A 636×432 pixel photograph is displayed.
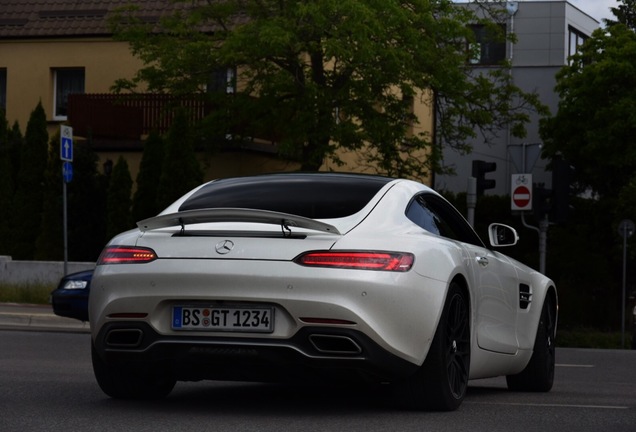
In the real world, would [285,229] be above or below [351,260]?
above

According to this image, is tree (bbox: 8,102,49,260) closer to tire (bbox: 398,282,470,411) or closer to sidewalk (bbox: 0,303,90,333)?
sidewalk (bbox: 0,303,90,333)

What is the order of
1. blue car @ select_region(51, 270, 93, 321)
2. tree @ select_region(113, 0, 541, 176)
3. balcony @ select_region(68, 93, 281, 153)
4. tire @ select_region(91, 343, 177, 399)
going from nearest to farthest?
1. tire @ select_region(91, 343, 177, 399)
2. blue car @ select_region(51, 270, 93, 321)
3. tree @ select_region(113, 0, 541, 176)
4. balcony @ select_region(68, 93, 281, 153)

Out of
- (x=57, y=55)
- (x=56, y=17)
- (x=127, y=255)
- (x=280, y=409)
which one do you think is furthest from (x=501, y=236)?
(x=56, y=17)

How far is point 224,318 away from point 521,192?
23.0 meters

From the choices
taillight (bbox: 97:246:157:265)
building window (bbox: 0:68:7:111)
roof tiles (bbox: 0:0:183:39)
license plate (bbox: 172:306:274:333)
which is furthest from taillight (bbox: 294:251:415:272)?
building window (bbox: 0:68:7:111)

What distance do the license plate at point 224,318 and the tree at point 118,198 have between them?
26.7 meters

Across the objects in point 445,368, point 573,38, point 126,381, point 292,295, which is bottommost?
point 126,381

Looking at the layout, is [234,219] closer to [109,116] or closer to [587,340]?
[587,340]

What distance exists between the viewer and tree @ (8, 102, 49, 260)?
112ft

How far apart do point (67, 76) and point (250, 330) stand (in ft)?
110

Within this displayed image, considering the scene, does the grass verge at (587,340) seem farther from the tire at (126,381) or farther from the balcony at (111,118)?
the tire at (126,381)

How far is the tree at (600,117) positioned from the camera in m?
43.9

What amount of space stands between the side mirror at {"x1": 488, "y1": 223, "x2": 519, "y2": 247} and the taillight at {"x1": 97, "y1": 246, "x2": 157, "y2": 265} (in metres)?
2.86

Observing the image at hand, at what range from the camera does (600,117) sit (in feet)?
145
